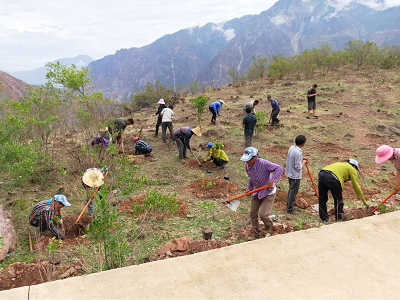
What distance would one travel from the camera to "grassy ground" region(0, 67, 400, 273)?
3.73 metres

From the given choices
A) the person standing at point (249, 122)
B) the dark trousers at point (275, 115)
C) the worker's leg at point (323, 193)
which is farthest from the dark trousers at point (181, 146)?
the dark trousers at point (275, 115)

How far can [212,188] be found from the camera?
5363mm

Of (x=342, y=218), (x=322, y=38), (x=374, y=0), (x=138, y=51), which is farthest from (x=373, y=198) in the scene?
(x=374, y=0)

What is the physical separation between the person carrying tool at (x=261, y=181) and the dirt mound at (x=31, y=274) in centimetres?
216

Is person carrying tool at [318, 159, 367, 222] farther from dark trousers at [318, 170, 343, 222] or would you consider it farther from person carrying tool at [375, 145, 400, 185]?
person carrying tool at [375, 145, 400, 185]

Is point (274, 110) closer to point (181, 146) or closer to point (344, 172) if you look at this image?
point (181, 146)

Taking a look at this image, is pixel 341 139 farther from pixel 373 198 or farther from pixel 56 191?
pixel 56 191

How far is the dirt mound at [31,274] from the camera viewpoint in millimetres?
2346

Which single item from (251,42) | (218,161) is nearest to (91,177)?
(218,161)

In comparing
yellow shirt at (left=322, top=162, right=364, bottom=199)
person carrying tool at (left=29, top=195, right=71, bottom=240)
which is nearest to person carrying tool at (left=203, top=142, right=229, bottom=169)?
A: yellow shirt at (left=322, top=162, right=364, bottom=199)

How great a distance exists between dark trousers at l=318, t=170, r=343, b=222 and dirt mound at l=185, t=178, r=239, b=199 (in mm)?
1710

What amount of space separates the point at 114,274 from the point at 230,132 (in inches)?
310

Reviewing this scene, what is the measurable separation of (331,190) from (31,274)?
3.60 metres

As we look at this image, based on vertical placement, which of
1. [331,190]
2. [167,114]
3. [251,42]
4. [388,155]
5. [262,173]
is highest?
[251,42]
